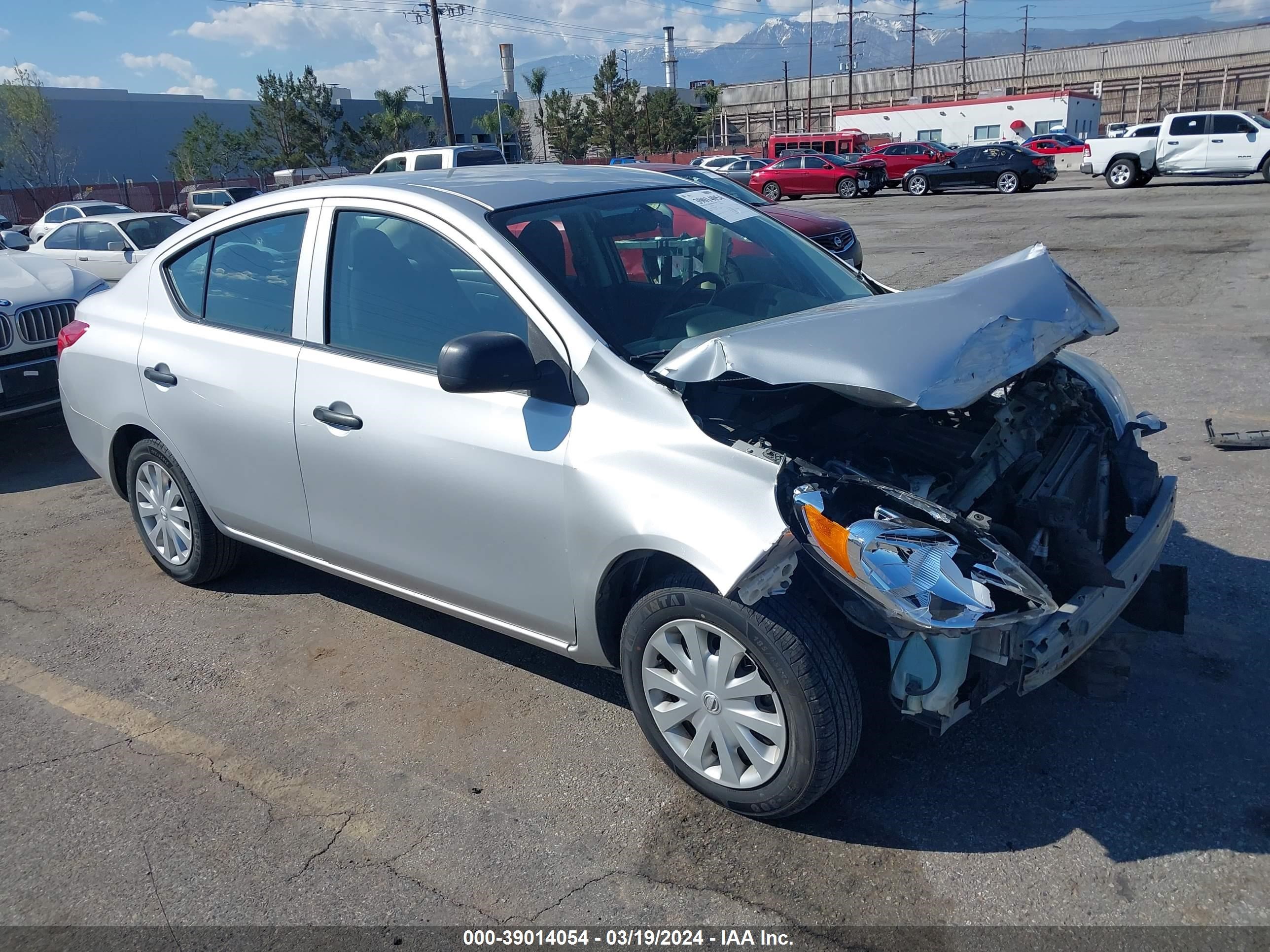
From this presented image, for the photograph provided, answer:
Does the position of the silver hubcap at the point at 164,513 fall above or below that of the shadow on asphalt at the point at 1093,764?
above

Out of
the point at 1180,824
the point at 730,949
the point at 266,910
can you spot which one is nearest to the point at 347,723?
the point at 266,910

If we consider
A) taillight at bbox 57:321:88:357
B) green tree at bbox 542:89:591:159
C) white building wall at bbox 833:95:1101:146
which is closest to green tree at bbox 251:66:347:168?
green tree at bbox 542:89:591:159

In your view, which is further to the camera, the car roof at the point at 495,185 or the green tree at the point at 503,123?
the green tree at the point at 503,123

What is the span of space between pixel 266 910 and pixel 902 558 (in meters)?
2.01

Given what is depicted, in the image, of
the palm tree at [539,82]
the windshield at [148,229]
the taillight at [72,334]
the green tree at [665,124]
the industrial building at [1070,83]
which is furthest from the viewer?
Result: the industrial building at [1070,83]

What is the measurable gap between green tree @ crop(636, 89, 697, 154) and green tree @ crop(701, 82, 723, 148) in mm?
3097

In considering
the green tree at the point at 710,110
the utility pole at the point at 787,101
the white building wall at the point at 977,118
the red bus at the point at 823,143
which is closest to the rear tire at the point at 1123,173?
the red bus at the point at 823,143

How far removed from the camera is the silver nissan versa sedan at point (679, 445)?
2.68 meters

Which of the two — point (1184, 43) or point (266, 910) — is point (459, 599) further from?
point (1184, 43)

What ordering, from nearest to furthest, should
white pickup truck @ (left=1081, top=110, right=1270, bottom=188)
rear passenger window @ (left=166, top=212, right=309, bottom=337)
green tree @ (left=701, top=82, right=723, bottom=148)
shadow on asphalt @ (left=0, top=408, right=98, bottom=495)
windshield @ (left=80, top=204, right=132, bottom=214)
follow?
rear passenger window @ (left=166, top=212, right=309, bottom=337) → shadow on asphalt @ (left=0, top=408, right=98, bottom=495) → windshield @ (left=80, top=204, right=132, bottom=214) → white pickup truck @ (left=1081, top=110, right=1270, bottom=188) → green tree @ (left=701, top=82, right=723, bottom=148)

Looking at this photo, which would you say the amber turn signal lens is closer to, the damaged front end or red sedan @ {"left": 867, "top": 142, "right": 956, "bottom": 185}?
the damaged front end

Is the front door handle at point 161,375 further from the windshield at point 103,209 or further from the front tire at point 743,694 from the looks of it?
the windshield at point 103,209

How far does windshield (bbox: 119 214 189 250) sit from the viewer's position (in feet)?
49.2

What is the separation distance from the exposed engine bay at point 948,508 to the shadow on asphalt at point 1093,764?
0.44 m
